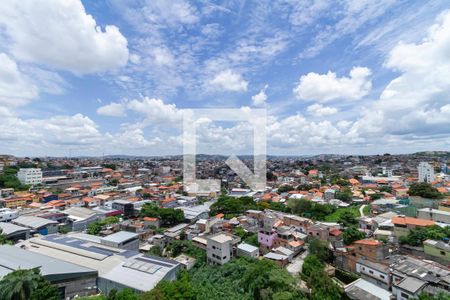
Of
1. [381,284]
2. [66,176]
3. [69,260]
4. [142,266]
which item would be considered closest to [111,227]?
[69,260]

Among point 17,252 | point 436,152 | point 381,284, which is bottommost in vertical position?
point 381,284

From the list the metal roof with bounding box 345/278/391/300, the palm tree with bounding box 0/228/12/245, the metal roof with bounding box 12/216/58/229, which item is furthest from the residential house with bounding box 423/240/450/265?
the metal roof with bounding box 12/216/58/229

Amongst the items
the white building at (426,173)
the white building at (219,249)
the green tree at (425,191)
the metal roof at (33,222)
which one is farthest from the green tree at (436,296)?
the white building at (426,173)

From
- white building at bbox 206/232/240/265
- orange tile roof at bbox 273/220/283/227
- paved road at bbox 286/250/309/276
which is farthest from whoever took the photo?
orange tile roof at bbox 273/220/283/227

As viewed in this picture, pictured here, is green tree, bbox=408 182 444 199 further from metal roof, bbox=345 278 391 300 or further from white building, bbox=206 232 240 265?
white building, bbox=206 232 240 265

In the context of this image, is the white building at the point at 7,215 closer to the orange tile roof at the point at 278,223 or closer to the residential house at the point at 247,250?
the residential house at the point at 247,250

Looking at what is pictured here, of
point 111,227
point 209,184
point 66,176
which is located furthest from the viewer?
point 66,176

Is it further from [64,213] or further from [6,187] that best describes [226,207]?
[6,187]

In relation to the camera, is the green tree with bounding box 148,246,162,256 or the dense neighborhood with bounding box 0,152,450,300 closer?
the dense neighborhood with bounding box 0,152,450,300
